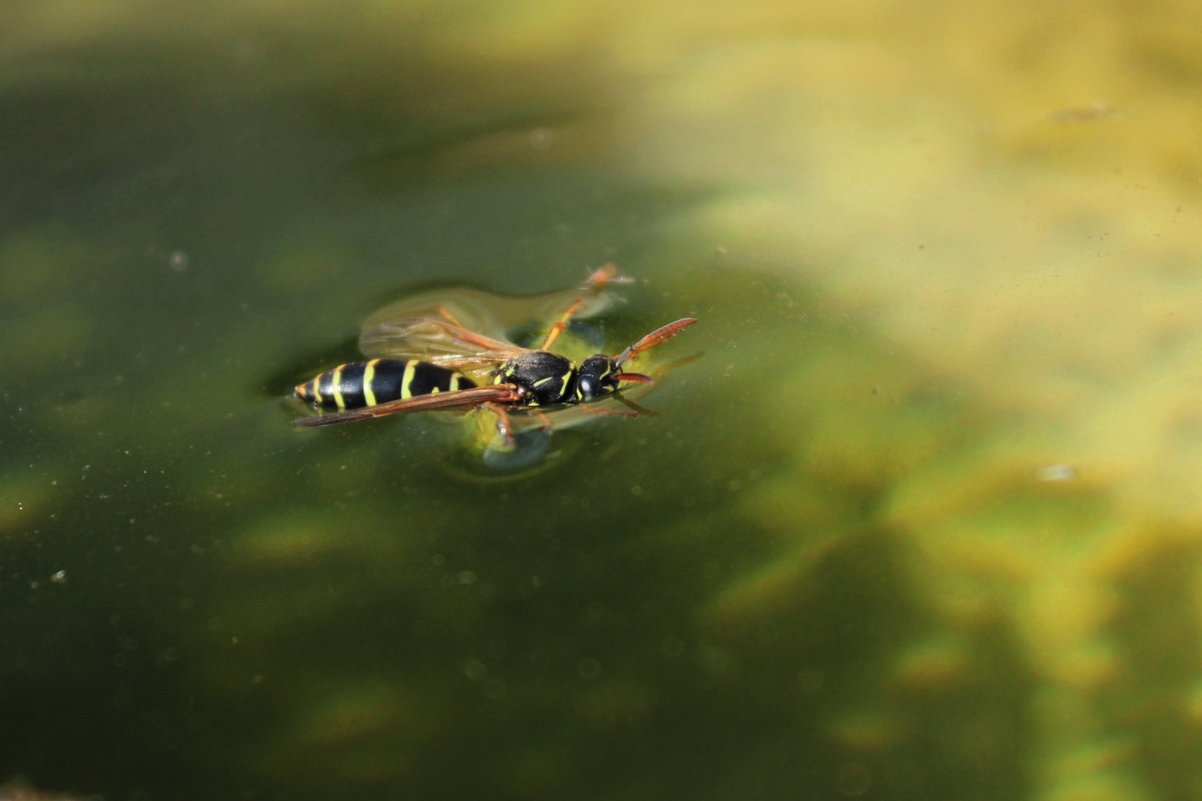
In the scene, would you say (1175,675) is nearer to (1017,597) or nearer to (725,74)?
(1017,597)

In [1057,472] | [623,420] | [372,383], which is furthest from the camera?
[372,383]

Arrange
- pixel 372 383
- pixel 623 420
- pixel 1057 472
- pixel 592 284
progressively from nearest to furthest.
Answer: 1. pixel 1057 472
2. pixel 623 420
3. pixel 372 383
4. pixel 592 284

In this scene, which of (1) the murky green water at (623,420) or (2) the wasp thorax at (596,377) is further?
(2) the wasp thorax at (596,377)

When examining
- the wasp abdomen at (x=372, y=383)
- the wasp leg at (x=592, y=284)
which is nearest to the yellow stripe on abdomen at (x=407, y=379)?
the wasp abdomen at (x=372, y=383)

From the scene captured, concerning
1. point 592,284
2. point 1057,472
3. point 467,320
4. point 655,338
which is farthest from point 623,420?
point 1057,472

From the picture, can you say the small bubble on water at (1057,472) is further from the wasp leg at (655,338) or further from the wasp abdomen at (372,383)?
the wasp abdomen at (372,383)

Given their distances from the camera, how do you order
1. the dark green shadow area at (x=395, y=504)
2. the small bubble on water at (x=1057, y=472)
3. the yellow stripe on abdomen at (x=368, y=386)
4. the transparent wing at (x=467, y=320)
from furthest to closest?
the transparent wing at (x=467, y=320) → the yellow stripe on abdomen at (x=368, y=386) → the small bubble on water at (x=1057, y=472) → the dark green shadow area at (x=395, y=504)

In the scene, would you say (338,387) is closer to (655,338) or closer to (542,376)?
(542,376)
